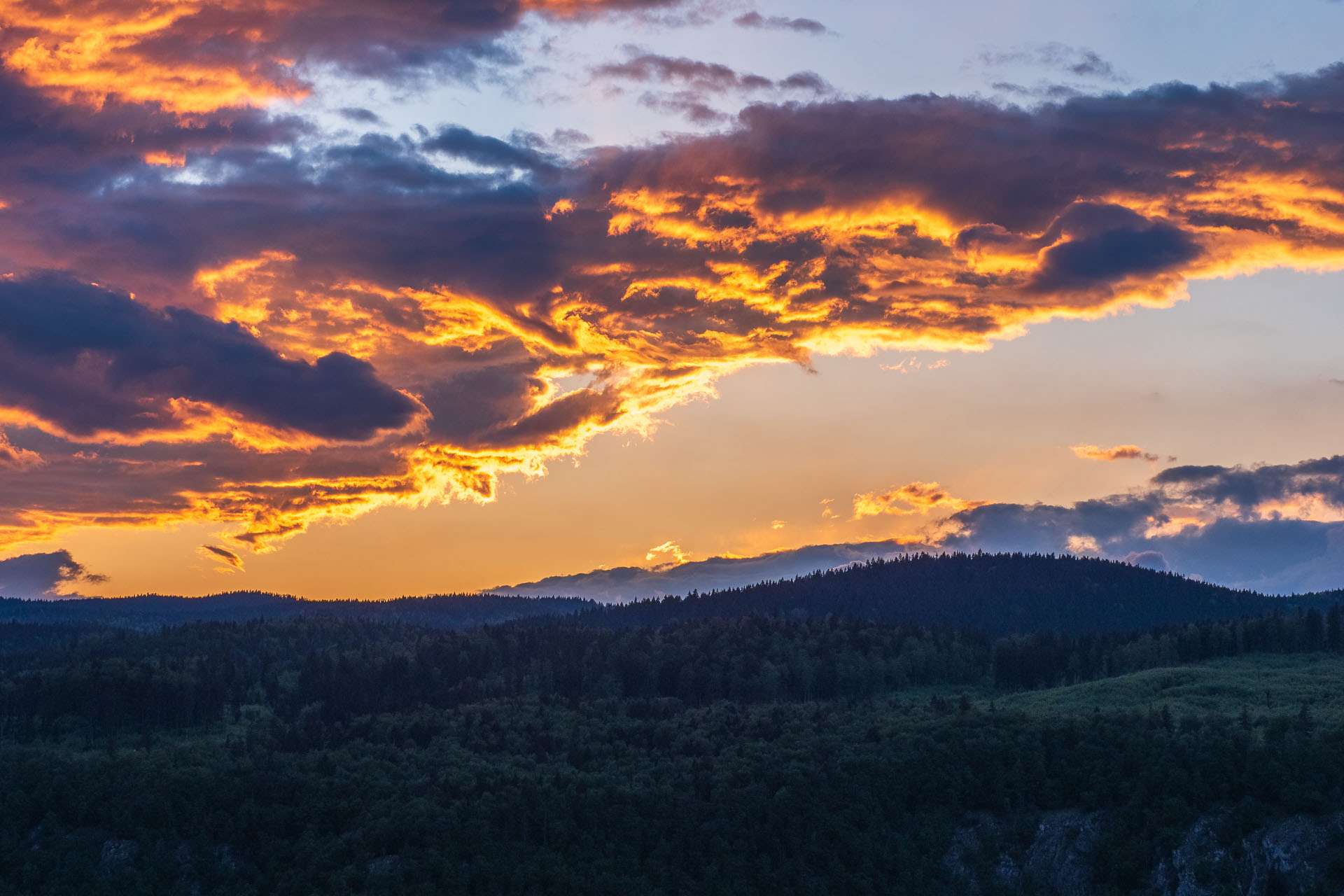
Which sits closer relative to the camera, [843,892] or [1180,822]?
[1180,822]

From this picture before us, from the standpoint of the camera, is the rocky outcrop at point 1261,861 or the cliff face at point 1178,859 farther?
the cliff face at point 1178,859

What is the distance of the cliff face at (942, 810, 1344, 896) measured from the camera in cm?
16438

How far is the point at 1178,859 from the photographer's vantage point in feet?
579

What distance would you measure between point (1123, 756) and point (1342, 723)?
103ft

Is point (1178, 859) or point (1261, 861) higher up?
point (1261, 861)

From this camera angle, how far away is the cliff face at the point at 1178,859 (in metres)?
164

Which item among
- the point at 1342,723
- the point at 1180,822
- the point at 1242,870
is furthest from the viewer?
the point at 1342,723

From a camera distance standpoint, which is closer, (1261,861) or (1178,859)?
(1261,861)

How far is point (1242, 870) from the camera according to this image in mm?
168500

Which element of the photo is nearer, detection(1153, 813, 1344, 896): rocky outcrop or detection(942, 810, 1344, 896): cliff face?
detection(1153, 813, 1344, 896): rocky outcrop

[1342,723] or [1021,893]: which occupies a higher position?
[1342,723]

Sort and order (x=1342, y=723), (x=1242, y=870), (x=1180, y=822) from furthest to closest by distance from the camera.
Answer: (x=1342, y=723)
(x=1180, y=822)
(x=1242, y=870)

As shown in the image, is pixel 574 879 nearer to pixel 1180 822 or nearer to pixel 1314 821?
pixel 1180 822

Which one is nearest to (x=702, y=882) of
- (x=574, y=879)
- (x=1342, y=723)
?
(x=574, y=879)
